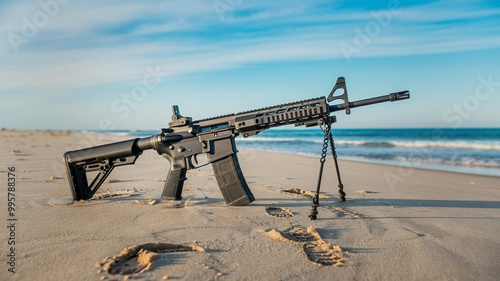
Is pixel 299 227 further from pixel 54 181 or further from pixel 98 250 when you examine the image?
pixel 54 181

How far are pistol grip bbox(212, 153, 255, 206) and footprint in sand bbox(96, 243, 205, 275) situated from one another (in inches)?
87.4

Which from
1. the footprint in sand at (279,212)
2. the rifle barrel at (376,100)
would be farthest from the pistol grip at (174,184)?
the rifle barrel at (376,100)

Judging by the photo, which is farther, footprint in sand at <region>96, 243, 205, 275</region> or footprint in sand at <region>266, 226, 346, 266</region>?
footprint in sand at <region>266, 226, 346, 266</region>

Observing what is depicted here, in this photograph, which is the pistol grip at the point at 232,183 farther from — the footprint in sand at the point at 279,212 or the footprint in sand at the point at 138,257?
the footprint in sand at the point at 138,257

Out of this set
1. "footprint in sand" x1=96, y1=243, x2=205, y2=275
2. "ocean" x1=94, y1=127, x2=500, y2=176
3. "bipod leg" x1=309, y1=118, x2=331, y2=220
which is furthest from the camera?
"ocean" x1=94, y1=127, x2=500, y2=176

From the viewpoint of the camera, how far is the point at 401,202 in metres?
6.55

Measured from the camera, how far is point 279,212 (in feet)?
18.4

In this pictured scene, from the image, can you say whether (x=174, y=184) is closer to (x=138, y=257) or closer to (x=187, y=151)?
A: (x=187, y=151)

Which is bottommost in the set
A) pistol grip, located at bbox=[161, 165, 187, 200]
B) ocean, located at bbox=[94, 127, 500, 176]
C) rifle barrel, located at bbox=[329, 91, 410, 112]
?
ocean, located at bbox=[94, 127, 500, 176]

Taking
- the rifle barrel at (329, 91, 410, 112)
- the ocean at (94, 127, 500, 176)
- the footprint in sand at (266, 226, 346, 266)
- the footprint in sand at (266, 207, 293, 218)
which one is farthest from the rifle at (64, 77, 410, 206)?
the footprint in sand at (266, 226, 346, 266)

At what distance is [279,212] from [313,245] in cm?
161

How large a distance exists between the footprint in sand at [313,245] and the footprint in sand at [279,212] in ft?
2.46

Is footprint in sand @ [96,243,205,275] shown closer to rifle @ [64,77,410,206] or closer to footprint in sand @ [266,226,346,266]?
footprint in sand @ [266,226,346,266]

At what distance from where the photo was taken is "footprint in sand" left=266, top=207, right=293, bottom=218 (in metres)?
5.41
